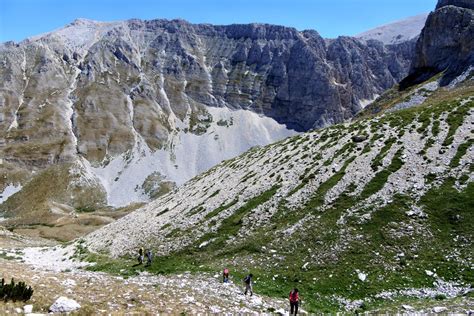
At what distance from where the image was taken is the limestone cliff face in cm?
12900

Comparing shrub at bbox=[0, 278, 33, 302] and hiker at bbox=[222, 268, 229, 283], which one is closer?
shrub at bbox=[0, 278, 33, 302]

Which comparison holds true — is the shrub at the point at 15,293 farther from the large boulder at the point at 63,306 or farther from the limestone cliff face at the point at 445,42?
the limestone cliff face at the point at 445,42

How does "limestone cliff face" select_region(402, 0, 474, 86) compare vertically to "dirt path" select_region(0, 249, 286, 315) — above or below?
above

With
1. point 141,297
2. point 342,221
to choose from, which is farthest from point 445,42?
point 141,297

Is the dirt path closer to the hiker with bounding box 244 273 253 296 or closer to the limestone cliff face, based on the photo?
the hiker with bounding box 244 273 253 296

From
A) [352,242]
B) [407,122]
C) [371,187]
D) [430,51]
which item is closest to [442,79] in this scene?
[430,51]

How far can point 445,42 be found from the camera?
144000 millimetres

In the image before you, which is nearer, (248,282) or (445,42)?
(248,282)

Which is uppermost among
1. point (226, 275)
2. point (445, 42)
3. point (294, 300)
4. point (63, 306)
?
point (445, 42)

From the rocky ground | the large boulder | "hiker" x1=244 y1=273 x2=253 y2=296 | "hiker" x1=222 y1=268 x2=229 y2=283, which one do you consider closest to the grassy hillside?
"hiker" x1=244 y1=273 x2=253 y2=296

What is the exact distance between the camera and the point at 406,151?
51500 mm

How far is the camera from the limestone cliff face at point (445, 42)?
129000mm

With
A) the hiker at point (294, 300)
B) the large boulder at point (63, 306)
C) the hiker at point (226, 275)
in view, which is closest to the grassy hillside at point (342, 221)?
the hiker at point (226, 275)

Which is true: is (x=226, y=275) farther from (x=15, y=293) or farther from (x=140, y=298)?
(x=15, y=293)
